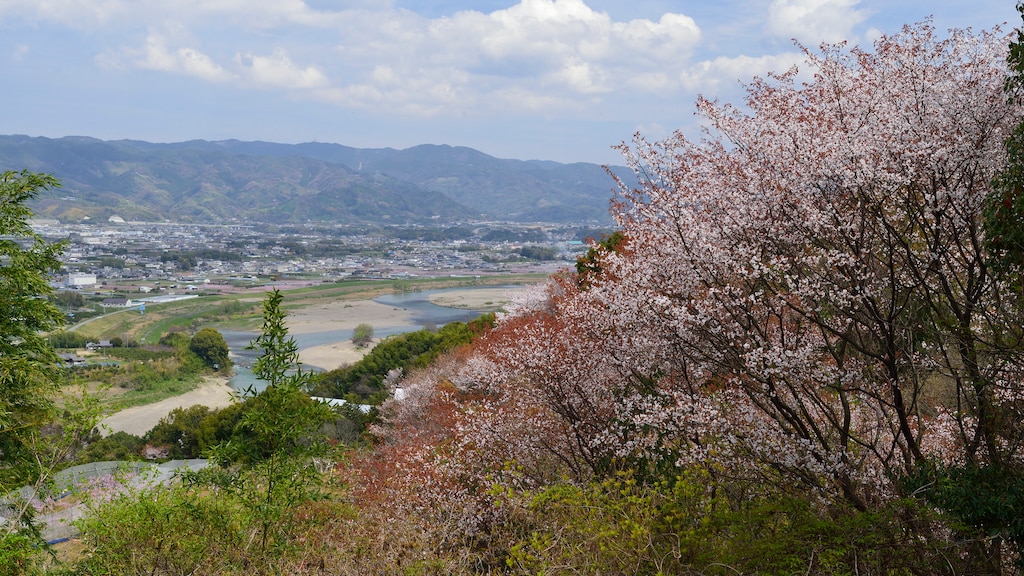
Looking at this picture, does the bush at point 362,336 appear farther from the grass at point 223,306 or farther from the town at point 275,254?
the town at point 275,254

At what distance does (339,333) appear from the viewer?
160 ft

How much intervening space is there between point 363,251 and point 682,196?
367ft

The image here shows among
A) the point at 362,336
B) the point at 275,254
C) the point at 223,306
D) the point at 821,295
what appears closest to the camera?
the point at 821,295

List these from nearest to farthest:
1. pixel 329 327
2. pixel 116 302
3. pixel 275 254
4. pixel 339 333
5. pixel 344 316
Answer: pixel 339 333, pixel 329 327, pixel 344 316, pixel 116 302, pixel 275 254

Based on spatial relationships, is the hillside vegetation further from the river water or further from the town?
the town

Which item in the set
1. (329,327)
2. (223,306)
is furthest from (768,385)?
(223,306)

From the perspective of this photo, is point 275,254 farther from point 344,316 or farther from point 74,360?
point 74,360

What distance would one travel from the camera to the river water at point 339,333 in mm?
39438

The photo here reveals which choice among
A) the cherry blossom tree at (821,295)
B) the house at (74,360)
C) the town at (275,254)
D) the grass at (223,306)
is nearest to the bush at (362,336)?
the grass at (223,306)

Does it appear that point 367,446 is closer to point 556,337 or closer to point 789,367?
point 556,337

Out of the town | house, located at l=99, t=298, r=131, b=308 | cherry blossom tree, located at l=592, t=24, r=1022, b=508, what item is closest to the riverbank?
the town

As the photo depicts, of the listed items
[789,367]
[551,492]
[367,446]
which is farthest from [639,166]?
[367,446]

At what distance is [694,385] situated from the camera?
6949mm

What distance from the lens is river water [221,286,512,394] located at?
39438mm
